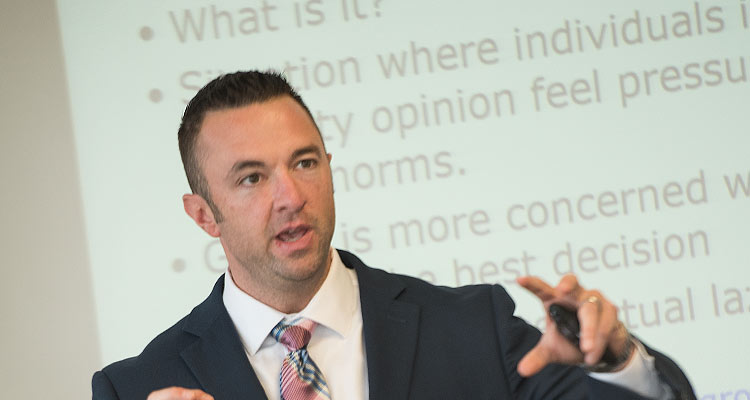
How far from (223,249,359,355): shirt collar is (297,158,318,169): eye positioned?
27 cm

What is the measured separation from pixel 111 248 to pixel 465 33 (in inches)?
73.1

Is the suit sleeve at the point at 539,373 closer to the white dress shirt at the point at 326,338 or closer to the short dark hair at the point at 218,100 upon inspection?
the white dress shirt at the point at 326,338

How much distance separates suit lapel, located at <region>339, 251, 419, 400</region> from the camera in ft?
7.06

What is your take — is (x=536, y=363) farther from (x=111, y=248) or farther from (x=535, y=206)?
(x=111, y=248)

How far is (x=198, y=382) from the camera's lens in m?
2.21

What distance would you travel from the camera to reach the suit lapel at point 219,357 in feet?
7.09

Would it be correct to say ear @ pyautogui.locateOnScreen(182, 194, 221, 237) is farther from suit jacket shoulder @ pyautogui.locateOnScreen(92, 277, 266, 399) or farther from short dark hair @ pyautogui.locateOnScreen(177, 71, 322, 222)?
suit jacket shoulder @ pyautogui.locateOnScreen(92, 277, 266, 399)

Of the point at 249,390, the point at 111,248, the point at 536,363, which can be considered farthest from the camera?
the point at 111,248

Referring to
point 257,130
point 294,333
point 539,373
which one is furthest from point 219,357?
point 539,373

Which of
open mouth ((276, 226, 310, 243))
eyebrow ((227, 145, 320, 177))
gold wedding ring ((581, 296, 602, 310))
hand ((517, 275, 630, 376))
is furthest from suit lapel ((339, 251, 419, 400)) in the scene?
gold wedding ring ((581, 296, 602, 310))

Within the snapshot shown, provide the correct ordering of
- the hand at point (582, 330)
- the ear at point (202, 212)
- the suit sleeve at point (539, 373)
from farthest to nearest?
the ear at point (202, 212)
the suit sleeve at point (539, 373)
the hand at point (582, 330)

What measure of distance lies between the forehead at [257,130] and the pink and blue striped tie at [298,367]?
0.43 metres

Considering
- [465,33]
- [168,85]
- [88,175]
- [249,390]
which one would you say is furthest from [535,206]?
[249,390]

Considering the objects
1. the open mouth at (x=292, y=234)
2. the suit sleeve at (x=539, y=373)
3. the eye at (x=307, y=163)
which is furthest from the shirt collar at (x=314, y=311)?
the suit sleeve at (x=539, y=373)
